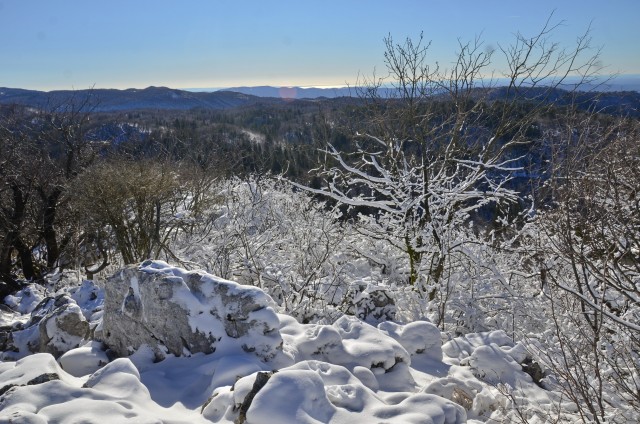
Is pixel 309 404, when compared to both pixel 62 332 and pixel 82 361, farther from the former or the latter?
pixel 62 332

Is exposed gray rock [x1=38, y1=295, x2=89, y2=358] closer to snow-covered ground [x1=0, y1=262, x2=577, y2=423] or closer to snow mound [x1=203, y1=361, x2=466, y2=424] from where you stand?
snow-covered ground [x1=0, y1=262, x2=577, y2=423]

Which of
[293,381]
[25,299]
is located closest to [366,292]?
[293,381]

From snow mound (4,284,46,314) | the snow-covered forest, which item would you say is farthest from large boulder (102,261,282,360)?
snow mound (4,284,46,314)

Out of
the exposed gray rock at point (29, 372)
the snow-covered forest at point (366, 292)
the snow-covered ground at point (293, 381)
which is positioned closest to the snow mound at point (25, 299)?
the snow-covered forest at point (366, 292)

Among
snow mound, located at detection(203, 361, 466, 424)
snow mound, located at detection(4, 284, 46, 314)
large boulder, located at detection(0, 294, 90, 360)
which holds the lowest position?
snow mound, located at detection(4, 284, 46, 314)

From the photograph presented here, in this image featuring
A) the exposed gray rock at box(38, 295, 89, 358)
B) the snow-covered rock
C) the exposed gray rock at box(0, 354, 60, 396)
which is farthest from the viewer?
the exposed gray rock at box(38, 295, 89, 358)

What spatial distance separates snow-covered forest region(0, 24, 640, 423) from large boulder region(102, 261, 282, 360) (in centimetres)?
2

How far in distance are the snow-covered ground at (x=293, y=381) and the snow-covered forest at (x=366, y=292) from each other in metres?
0.02

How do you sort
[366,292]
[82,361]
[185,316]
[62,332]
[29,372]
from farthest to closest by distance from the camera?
1. [366,292]
2. [62,332]
3. [185,316]
4. [82,361]
5. [29,372]

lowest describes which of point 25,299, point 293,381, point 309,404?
point 25,299

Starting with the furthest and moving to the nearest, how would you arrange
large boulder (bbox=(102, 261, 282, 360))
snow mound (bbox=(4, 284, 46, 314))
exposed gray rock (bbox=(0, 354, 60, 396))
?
1. snow mound (bbox=(4, 284, 46, 314))
2. large boulder (bbox=(102, 261, 282, 360))
3. exposed gray rock (bbox=(0, 354, 60, 396))

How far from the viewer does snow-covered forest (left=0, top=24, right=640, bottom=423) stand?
12.1 feet

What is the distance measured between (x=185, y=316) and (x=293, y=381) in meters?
→ 1.76

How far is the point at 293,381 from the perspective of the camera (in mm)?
3381
